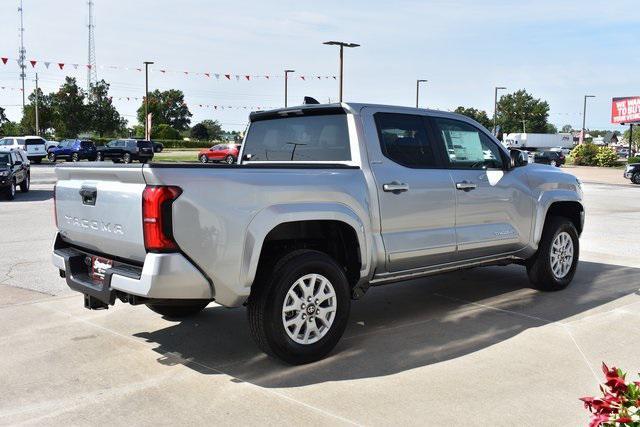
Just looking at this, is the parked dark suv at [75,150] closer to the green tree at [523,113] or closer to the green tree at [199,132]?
the green tree at [199,132]

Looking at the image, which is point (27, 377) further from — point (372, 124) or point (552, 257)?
point (552, 257)

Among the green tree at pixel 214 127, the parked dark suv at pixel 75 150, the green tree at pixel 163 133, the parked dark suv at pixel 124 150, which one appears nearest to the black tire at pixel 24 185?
the parked dark suv at pixel 124 150

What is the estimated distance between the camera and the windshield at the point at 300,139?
527 centimetres

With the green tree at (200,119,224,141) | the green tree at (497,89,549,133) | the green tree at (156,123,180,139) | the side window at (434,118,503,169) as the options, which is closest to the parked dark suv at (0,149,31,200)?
the side window at (434,118,503,169)

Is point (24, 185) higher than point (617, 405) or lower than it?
lower

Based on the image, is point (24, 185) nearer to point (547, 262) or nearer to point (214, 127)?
point (547, 262)

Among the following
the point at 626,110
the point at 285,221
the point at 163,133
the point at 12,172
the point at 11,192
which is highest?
the point at 626,110

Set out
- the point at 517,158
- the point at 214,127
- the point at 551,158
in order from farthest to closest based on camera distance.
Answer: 1. the point at 214,127
2. the point at 551,158
3. the point at 517,158

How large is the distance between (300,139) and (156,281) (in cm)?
210

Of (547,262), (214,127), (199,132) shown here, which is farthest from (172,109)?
(547,262)

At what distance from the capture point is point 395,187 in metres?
5.11

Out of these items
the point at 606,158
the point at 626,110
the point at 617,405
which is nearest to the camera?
the point at 617,405

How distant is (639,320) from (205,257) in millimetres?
4068

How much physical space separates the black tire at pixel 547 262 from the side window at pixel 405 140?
1.93 m
